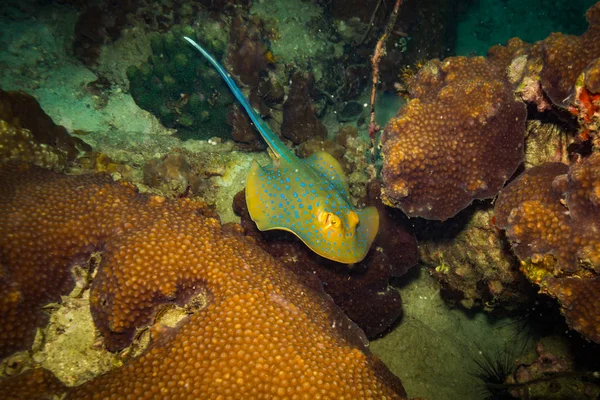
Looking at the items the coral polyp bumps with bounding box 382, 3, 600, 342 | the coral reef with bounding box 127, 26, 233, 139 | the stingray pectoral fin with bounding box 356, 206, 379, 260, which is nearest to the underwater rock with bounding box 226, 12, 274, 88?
the coral reef with bounding box 127, 26, 233, 139

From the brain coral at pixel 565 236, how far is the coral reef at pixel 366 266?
6.71 ft

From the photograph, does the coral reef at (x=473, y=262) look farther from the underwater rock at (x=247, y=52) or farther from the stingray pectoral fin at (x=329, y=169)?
the underwater rock at (x=247, y=52)

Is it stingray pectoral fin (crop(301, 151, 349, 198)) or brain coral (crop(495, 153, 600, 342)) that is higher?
brain coral (crop(495, 153, 600, 342))

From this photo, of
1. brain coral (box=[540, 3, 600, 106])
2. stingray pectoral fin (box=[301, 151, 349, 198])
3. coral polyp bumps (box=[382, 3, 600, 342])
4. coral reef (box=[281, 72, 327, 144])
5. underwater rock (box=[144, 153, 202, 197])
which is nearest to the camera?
coral polyp bumps (box=[382, 3, 600, 342])

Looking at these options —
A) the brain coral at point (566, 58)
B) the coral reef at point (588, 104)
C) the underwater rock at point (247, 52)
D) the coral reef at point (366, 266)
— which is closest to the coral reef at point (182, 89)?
the underwater rock at point (247, 52)

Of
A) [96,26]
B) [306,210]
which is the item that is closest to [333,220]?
[306,210]

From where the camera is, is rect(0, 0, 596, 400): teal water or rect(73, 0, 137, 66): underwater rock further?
rect(73, 0, 137, 66): underwater rock

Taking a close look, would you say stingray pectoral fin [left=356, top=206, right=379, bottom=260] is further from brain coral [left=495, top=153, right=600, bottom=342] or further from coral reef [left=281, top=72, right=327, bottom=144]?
coral reef [left=281, top=72, right=327, bottom=144]

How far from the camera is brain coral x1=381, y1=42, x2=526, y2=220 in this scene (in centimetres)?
431

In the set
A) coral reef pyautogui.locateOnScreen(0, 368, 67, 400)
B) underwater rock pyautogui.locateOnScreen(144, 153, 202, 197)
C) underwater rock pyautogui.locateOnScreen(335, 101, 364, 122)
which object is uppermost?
underwater rock pyautogui.locateOnScreen(335, 101, 364, 122)

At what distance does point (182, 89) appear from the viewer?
25.0 feet

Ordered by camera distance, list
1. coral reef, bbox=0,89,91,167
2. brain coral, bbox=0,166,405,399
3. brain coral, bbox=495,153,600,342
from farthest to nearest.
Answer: coral reef, bbox=0,89,91,167
brain coral, bbox=495,153,600,342
brain coral, bbox=0,166,405,399

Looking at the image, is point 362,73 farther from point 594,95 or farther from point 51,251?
point 51,251

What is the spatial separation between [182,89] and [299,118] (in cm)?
297
